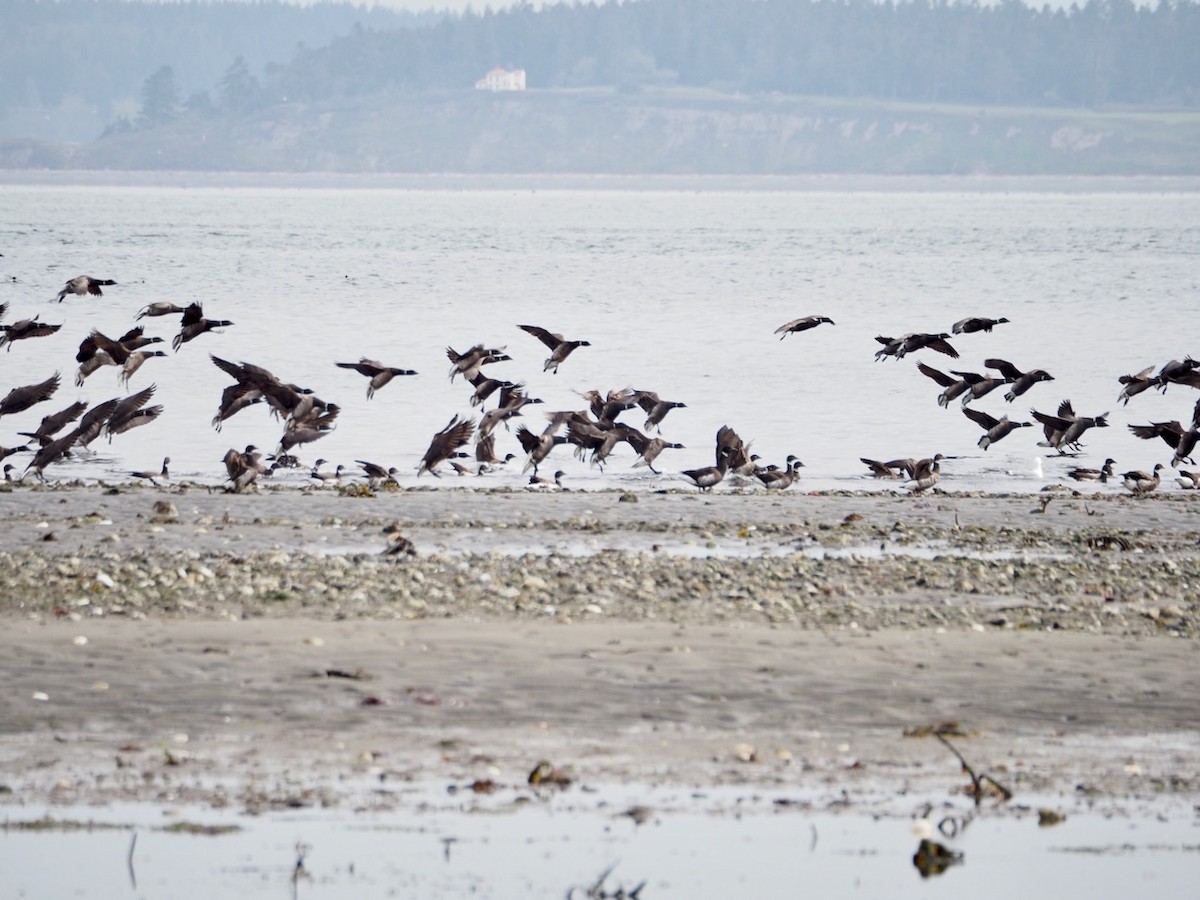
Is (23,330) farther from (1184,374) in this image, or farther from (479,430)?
(1184,374)

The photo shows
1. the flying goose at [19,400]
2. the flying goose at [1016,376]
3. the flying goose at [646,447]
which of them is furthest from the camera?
the flying goose at [1016,376]

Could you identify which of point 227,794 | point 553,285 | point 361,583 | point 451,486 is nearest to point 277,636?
point 361,583

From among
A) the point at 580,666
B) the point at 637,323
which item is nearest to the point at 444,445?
the point at 580,666

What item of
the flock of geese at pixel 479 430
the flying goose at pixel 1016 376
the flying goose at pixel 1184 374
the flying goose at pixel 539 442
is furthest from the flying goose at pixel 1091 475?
the flying goose at pixel 539 442

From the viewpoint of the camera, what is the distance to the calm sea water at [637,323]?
23.3 m

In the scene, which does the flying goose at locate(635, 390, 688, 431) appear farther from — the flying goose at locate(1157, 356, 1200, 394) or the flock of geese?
the flying goose at locate(1157, 356, 1200, 394)

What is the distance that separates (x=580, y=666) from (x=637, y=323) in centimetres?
3543

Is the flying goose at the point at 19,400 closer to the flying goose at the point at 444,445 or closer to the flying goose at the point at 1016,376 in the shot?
the flying goose at the point at 444,445

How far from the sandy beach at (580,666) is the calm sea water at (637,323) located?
6.08m

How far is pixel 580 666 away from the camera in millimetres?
9594

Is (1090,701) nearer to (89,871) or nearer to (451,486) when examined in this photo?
Result: (89,871)

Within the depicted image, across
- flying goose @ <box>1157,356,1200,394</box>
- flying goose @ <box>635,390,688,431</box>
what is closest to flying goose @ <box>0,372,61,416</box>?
flying goose @ <box>635,390,688,431</box>

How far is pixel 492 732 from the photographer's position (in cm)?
877

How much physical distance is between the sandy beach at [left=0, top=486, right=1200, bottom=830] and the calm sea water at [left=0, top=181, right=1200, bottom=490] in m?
6.08
